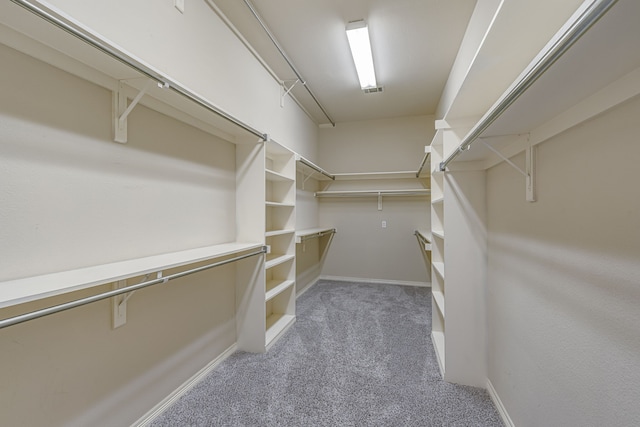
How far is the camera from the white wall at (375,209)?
175 inches

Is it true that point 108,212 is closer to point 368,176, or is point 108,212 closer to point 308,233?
point 308,233

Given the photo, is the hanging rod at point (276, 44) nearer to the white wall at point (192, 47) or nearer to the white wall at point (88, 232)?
the white wall at point (192, 47)

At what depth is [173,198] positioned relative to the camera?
1678 mm

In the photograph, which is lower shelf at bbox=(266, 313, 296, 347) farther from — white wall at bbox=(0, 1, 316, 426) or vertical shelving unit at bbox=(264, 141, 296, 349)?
white wall at bbox=(0, 1, 316, 426)

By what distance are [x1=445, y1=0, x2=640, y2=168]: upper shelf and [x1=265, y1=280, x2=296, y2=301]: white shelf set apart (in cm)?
206

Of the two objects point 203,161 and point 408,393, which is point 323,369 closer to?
point 408,393

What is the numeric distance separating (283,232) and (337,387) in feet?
4.63

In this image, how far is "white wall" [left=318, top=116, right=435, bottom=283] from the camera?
14.6 feet

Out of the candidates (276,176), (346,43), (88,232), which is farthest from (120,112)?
(346,43)

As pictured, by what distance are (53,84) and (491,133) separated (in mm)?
1948

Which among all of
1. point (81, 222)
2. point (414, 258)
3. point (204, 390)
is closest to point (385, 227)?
point (414, 258)

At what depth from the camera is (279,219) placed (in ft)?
9.73

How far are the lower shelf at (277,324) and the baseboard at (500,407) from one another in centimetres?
170

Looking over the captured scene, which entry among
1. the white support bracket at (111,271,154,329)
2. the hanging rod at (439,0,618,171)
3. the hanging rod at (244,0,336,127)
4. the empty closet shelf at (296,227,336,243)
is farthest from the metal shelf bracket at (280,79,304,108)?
the hanging rod at (439,0,618,171)
